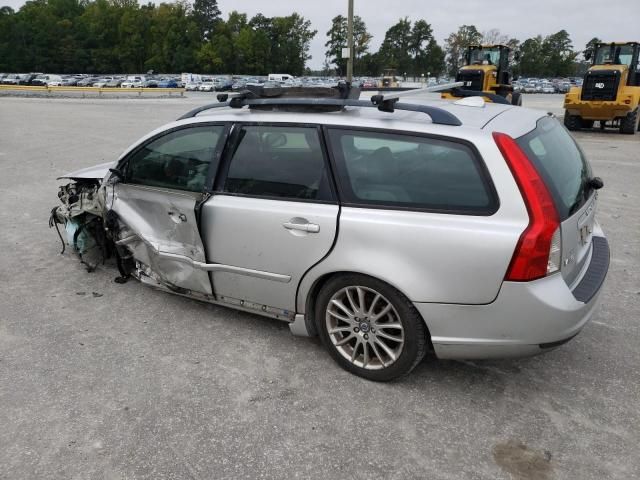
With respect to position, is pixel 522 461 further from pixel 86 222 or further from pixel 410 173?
pixel 86 222

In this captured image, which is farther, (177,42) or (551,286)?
(177,42)

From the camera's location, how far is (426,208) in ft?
8.95

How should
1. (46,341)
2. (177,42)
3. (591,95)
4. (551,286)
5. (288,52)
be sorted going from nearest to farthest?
(551,286) < (46,341) < (591,95) < (177,42) < (288,52)

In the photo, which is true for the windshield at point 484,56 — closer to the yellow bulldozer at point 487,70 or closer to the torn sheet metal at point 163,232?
the yellow bulldozer at point 487,70

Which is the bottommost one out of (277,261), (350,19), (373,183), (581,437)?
(581,437)

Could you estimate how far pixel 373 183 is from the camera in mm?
2908

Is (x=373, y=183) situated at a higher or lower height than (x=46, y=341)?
higher

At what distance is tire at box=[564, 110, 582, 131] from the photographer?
16.6 metres

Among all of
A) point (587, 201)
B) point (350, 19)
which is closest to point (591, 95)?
point (350, 19)

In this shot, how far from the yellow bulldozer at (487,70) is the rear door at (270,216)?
1581cm

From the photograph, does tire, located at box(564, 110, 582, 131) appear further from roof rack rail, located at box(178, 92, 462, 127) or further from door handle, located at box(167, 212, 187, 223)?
door handle, located at box(167, 212, 187, 223)

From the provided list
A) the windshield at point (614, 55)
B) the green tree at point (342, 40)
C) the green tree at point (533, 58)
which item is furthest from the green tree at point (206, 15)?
the windshield at point (614, 55)

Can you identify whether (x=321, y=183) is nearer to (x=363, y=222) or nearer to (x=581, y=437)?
Answer: (x=363, y=222)

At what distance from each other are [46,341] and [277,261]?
5.73 feet
